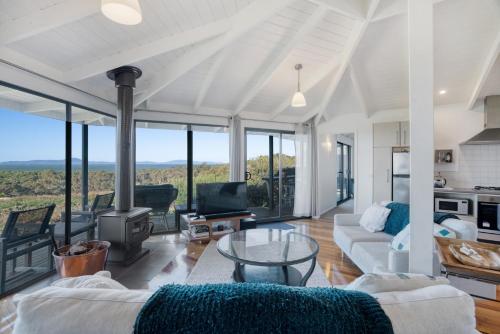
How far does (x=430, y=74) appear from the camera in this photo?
150 centimetres

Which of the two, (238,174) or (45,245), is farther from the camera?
(238,174)

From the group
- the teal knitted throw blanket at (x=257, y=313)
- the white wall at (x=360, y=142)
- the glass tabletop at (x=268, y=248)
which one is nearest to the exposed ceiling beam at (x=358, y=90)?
the white wall at (x=360, y=142)

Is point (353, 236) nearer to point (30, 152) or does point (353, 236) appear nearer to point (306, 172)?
point (306, 172)

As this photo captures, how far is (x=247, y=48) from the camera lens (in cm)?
332

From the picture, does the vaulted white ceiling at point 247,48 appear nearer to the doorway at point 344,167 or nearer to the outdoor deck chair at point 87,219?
the outdoor deck chair at point 87,219

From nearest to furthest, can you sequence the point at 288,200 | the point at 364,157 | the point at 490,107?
1. the point at 490,107
2. the point at 364,157
3. the point at 288,200

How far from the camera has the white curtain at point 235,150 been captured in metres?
4.75

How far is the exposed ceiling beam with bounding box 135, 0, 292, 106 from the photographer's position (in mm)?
2389

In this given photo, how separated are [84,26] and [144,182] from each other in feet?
8.64

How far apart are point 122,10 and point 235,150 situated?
3.31 metres

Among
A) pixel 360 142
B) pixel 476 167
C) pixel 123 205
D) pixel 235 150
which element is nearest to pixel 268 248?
pixel 123 205

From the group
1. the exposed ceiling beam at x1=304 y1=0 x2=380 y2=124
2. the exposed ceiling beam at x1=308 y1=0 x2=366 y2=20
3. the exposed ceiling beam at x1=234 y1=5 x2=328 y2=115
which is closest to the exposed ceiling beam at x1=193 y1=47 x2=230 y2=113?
the exposed ceiling beam at x1=234 y1=5 x2=328 y2=115

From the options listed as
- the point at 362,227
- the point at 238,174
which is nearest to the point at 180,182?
the point at 238,174

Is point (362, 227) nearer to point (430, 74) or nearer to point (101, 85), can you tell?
point (430, 74)
